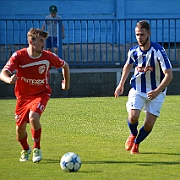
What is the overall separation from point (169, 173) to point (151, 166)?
0.48m

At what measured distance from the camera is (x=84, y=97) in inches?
677

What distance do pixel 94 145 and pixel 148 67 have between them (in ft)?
4.80

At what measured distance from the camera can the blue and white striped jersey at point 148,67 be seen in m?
8.82

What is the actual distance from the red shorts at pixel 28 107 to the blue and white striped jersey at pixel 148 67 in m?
1.34

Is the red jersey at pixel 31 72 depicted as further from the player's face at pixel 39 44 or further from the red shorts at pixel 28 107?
the player's face at pixel 39 44

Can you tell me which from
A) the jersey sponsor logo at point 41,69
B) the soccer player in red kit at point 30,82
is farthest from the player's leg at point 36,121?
the jersey sponsor logo at point 41,69

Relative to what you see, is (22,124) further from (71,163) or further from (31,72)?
(71,163)

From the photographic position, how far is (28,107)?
8.33 metres

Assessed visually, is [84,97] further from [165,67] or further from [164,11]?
[165,67]

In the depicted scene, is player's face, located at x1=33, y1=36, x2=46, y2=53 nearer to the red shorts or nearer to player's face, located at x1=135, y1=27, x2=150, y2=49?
the red shorts

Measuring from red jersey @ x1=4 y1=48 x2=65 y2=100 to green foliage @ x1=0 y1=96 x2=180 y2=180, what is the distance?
851 millimetres

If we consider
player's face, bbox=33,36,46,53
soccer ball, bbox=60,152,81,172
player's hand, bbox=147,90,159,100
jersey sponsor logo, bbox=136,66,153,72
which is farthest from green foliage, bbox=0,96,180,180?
player's face, bbox=33,36,46,53

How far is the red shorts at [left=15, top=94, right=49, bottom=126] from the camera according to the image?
8234 mm

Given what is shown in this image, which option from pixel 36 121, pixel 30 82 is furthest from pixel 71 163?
pixel 30 82
